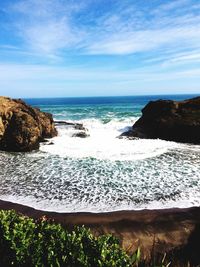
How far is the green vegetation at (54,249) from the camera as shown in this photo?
626cm

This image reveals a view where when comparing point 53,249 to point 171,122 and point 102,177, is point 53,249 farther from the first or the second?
point 171,122

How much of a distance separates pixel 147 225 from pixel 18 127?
49.1ft

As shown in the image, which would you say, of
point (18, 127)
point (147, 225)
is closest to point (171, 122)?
point (18, 127)

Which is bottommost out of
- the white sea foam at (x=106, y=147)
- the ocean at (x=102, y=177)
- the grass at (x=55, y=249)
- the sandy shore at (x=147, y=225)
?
the sandy shore at (x=147, y=225)

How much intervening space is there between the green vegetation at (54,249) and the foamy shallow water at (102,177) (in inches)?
178

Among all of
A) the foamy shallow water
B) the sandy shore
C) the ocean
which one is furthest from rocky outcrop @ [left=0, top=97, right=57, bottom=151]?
the sandy shore

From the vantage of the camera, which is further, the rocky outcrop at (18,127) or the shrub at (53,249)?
the rocky outcrop at (18,127)

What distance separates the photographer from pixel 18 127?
23.1 meters

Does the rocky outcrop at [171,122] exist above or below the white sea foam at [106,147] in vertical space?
above

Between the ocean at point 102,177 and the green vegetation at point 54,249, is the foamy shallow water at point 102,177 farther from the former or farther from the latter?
the green vegetation at point 54,249

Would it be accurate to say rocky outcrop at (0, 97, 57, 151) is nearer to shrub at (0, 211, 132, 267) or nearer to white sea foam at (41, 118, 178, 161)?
white sea foam at (41, 118, 178, 161)

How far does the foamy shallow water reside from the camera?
12.3m

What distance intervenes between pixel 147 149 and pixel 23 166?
29.0ft

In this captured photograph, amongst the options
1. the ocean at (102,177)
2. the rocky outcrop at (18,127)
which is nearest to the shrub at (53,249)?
the ocean at (102,177)
